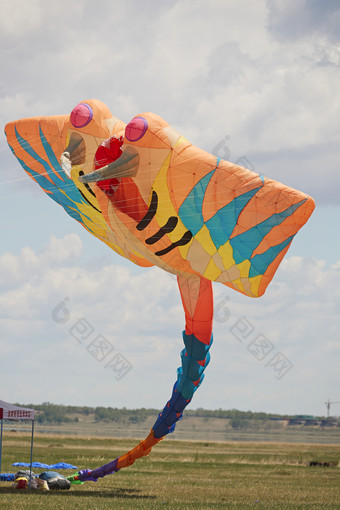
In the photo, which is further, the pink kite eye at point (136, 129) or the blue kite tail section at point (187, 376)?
the blue kite tail section at point (187, 376)

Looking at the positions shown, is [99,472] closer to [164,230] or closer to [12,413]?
[12,413]

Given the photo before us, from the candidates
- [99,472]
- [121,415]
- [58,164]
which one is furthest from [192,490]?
[121,415]

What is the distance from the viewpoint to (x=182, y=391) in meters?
17.9

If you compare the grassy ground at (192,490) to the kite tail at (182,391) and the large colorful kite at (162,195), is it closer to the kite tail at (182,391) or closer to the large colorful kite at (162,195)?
the kite tail at (182,391)

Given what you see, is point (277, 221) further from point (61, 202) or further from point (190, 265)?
point (61, 202)

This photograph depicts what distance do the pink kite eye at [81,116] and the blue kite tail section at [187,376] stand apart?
5807mm

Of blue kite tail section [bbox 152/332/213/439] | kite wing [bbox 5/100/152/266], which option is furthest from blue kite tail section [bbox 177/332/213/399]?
kite wing [bbox 5/100/152/266]

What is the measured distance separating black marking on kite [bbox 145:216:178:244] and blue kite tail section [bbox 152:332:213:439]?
3250 millimetres

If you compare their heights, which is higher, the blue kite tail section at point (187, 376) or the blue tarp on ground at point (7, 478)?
the blue kite tail section at point (187, 376)

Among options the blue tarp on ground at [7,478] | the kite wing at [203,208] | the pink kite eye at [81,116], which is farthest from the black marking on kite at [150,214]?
the blue tarp on ground at [7,478]

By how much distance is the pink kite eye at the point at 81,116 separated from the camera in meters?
15.3

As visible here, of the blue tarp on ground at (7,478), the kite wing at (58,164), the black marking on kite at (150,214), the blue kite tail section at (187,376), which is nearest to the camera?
the black marking on kite at (150,214)

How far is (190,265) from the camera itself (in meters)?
15.8

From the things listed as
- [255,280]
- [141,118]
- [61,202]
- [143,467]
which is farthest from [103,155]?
[143,467]
